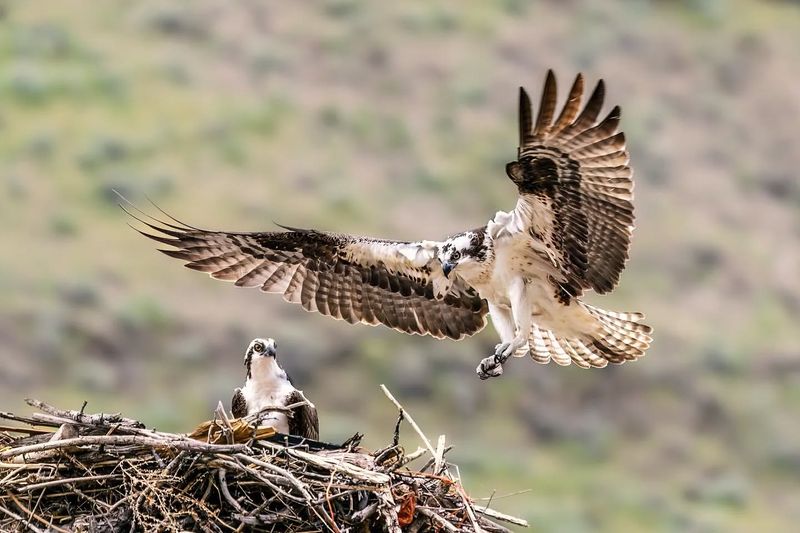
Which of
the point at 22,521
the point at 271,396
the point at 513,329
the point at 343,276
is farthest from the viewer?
the point at 343,276

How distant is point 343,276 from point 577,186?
2048mm

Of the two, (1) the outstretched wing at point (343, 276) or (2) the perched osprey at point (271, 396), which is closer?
(2) the perched osprey at point (271, 396)

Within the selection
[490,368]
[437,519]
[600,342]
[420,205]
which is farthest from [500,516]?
[420,205]

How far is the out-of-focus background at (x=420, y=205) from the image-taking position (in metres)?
30.1

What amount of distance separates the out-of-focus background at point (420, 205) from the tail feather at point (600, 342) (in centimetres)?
1430

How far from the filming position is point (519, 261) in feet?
38.6

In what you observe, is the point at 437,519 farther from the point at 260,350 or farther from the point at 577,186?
the point at 577,186

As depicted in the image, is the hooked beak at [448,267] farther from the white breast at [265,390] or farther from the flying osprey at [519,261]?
the white breast at [265,390]

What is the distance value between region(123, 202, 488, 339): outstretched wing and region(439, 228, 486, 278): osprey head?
1.73 feet

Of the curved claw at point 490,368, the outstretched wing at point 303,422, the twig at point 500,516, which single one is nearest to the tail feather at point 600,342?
the curved claw at point 490,368

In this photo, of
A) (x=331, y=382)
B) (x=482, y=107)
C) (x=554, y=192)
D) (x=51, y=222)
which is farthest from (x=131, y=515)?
(x=482, y=107)

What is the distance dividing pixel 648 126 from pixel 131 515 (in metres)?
34.1

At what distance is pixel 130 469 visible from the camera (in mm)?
9656

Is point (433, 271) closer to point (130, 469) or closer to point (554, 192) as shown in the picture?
point (554, 192)
